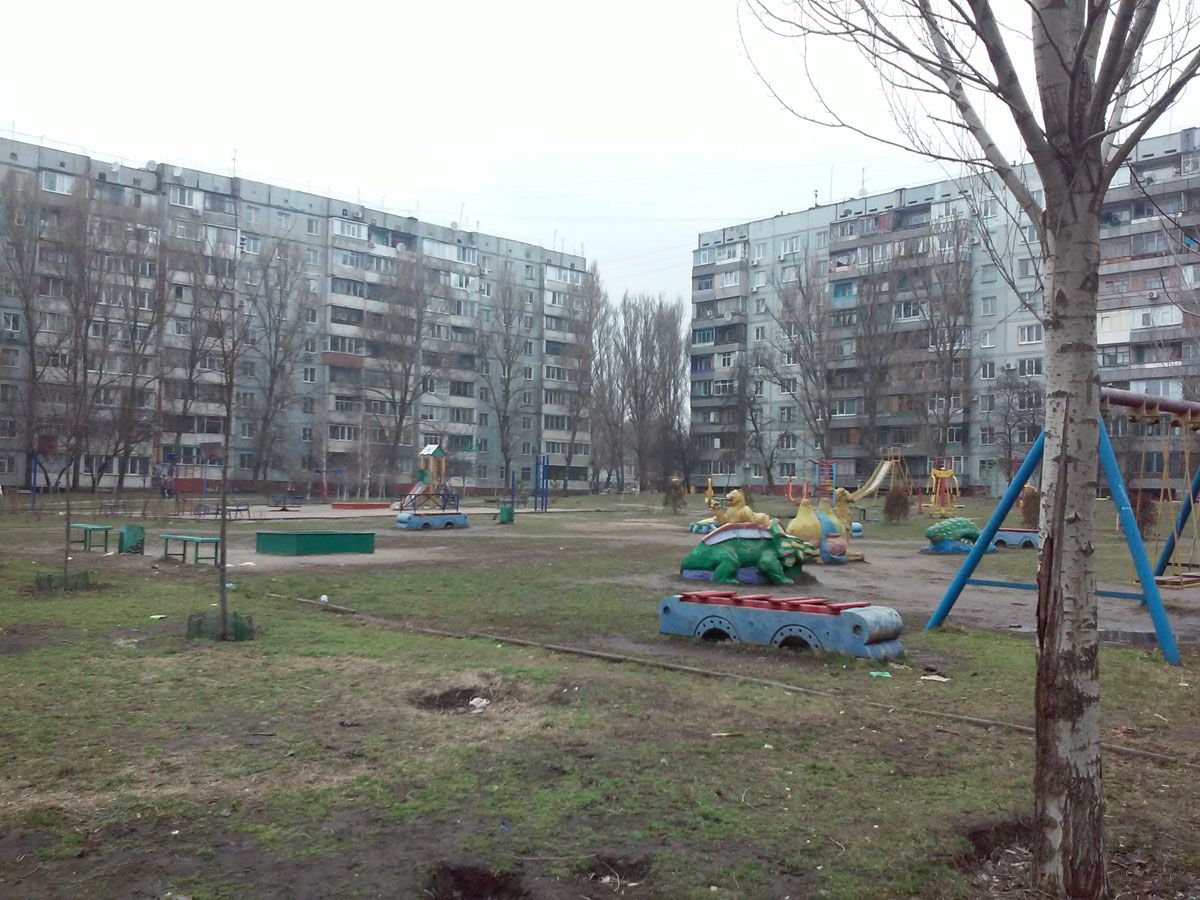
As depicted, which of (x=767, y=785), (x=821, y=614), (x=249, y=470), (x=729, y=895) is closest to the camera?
(x=729, y=895)

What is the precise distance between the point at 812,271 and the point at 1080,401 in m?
67.2

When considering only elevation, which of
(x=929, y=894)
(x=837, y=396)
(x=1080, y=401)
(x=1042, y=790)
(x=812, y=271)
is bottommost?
(x=929, y=894)

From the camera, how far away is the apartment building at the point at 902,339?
5381 centimetres

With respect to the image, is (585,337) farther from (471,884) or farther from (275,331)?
(471,884)

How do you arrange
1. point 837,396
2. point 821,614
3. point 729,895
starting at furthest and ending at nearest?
point 837,396
point 821,614
point 729,895

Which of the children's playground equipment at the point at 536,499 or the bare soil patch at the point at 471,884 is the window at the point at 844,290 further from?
the bare soil patch at the point at 471,884

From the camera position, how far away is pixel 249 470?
66.0 metres

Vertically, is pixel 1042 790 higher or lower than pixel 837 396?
lower

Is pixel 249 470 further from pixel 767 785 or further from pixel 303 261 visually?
pixel 767 785

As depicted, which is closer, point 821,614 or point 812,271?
point 821,614

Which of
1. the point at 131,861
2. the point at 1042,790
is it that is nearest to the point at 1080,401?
the point at 1042,790

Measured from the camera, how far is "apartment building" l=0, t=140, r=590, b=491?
51125 mm

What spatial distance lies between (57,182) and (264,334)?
15.7 metres

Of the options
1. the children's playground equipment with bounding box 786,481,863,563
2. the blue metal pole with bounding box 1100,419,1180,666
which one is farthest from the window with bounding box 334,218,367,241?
the blue metal pole with bounding box 1100,419,1180,666
